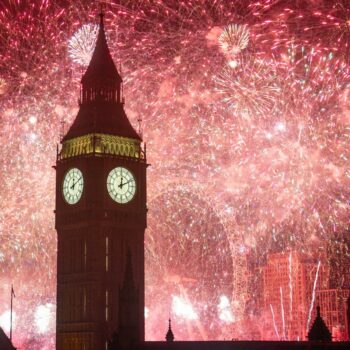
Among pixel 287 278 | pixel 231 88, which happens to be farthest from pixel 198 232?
pixel 287 278

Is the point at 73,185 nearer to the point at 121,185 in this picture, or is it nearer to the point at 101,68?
the point at 121,185

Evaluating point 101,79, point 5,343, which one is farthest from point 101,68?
point 5,343

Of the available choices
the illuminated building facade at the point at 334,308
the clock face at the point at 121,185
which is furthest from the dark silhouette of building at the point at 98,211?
the illuminated building facade at the point at 334,308

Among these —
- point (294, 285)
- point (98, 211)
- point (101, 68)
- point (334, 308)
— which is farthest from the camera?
point (294, 285)

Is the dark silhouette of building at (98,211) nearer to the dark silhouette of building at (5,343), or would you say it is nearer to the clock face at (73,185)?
the clock face at (73,185)

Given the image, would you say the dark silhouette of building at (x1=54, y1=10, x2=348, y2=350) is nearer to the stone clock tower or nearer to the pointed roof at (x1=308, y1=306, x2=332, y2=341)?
the stone clock tower

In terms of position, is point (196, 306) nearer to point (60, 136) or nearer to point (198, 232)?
point (198, 232)
